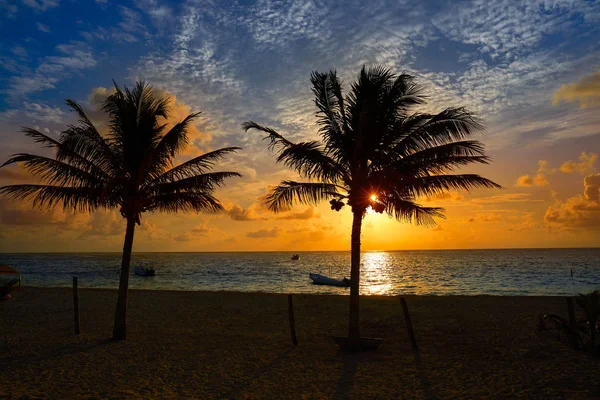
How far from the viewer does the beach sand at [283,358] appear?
966 cm

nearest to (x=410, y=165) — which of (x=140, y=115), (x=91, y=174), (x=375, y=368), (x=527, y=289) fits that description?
(x=375, y=368)

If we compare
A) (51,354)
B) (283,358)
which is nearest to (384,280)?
(283,358)

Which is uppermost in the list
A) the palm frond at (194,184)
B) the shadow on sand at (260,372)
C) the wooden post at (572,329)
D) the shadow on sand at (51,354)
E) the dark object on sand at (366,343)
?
the palm frond at (194,184)

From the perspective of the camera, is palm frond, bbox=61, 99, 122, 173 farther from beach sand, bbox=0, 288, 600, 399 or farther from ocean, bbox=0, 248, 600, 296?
ocean, bbox=0, 248, 600, 296

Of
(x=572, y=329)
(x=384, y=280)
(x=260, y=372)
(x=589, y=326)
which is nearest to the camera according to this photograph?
(x=260, y=372)

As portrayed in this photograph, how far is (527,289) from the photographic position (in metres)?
46.4

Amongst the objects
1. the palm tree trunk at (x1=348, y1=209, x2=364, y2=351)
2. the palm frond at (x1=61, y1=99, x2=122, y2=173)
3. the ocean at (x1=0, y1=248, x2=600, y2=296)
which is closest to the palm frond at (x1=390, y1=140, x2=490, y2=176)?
the palm tree trunk at (x1=348, y1=209, x2=364, y2=351)

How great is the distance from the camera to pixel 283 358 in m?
12.7

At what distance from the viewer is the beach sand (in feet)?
31.7

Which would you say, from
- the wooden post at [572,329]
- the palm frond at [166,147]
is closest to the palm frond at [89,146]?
the palm frond at [166,147]

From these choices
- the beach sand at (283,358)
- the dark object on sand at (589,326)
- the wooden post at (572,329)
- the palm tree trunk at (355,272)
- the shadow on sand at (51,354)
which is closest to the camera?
the beach sand at (283,358)

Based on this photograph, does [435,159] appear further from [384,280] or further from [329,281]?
[384,280]

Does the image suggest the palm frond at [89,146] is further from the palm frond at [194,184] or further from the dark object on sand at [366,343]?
the dark object on sand at [366,343]

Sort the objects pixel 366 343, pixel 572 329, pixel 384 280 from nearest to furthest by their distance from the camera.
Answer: pixel 572 329 → pixel 366 343 → pixel 384 280
